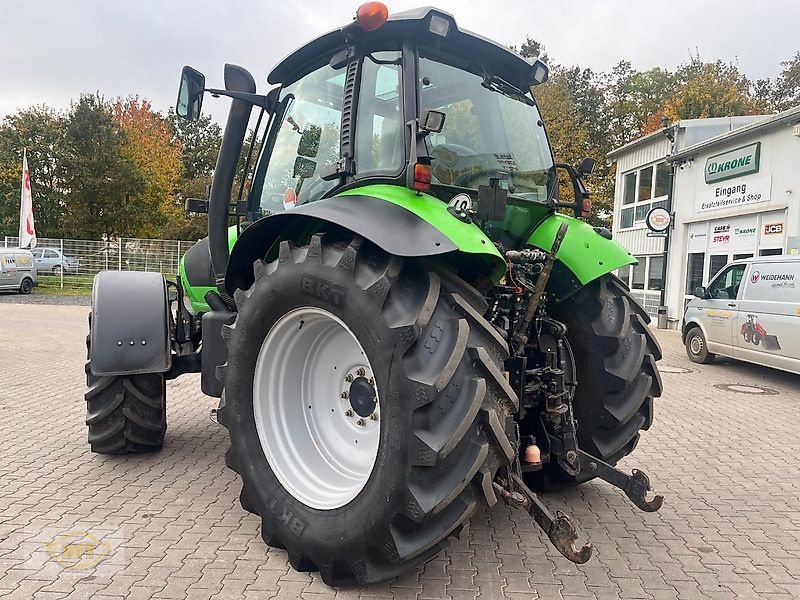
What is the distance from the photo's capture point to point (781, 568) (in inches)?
126

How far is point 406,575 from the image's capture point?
9.54 feet

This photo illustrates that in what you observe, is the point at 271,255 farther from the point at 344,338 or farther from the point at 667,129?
the point at 667,129

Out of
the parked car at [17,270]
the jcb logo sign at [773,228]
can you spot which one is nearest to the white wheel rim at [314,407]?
the jcb logo sign at [773,228]

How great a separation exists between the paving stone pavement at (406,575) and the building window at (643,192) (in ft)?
45.2

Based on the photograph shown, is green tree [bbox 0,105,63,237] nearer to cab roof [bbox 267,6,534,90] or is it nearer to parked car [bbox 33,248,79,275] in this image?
parked car [bbox 33,248,79,275]

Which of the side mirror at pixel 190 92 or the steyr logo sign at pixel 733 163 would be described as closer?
the side mirror at pixel 190 92

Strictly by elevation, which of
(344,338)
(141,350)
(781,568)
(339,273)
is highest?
(339,273)

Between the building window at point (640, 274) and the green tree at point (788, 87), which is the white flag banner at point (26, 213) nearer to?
the building window at point (640, 274)

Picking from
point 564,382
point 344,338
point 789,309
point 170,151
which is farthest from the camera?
point 170,151

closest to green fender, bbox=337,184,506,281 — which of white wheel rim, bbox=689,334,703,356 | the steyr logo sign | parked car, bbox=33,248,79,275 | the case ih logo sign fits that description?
white wheel rim, bbox=689,334,703,356

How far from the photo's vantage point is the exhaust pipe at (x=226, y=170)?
12.8ft

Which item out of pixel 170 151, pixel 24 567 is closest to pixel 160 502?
pixel 24 567

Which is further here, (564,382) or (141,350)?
(141,350)

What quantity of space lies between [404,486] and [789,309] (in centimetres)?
821
